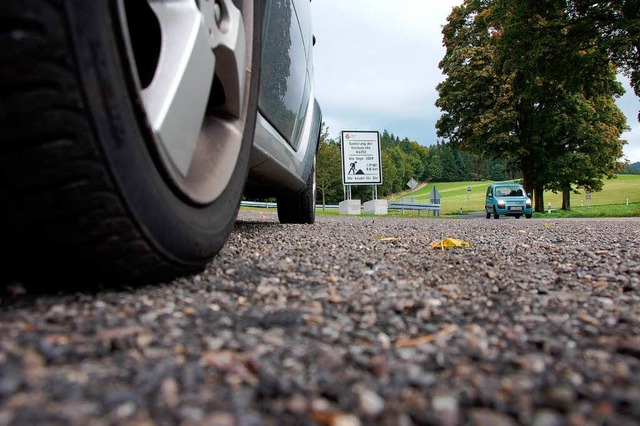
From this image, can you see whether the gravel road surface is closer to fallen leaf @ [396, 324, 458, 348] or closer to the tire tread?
fallen leaf @ [396, 324, 458, 348]

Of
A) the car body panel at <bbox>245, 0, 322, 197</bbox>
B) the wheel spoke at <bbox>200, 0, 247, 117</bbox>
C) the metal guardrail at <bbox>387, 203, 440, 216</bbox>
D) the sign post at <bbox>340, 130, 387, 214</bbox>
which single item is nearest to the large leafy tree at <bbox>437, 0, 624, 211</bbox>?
the metal guardrail at <bbox>387, 203, 440, 216</bbox>

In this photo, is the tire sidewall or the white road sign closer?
the tire sidewall

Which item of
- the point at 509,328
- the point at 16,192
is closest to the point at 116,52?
the point at 16,192

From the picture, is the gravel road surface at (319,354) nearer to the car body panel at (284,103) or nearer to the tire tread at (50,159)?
the tire tread at (50,159)

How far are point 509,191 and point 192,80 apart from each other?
741 inches

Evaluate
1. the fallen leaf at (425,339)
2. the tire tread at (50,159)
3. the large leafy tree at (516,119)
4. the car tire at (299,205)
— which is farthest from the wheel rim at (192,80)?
the large leafy tree at (516,119)

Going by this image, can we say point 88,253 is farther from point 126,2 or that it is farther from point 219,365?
point 126,2

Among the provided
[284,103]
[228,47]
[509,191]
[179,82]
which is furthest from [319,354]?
[509,191]

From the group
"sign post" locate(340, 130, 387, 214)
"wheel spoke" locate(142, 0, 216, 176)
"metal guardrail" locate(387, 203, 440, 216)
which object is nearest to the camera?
"wheel spoke" locate(142, 0, 216, 176)

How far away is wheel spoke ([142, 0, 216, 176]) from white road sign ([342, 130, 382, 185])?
1991cm

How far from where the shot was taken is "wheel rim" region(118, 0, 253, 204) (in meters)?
1.27

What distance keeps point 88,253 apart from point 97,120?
0.35 meters

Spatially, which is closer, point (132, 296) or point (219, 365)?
point (219, 365)

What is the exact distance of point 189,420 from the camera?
0.69 metres
